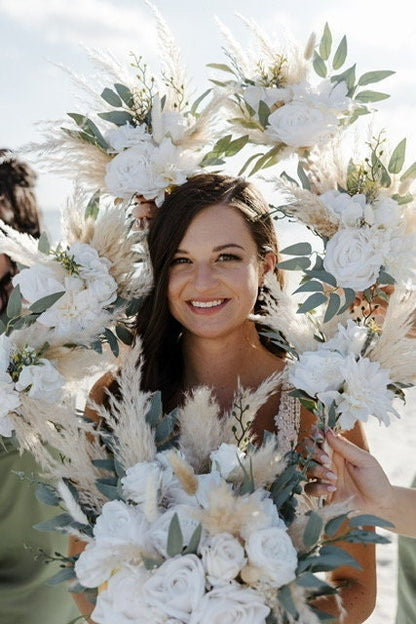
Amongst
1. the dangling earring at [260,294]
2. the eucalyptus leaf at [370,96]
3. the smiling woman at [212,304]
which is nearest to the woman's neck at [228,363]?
the smiling woman at [212,304]

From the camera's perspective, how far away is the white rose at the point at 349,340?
2598mm

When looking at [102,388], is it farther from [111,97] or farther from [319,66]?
[319,66]

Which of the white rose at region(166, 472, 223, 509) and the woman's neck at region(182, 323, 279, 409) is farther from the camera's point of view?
the woman's neck at region(182, 323, 279, 409)

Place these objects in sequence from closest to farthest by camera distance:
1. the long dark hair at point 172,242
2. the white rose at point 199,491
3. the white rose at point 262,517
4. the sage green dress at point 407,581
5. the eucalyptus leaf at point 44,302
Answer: the white rose at point 262,517 < the white rose at point 199,491 < the eucalyptus leaf at point 44,302 < the long dark hair at point 172,242 < the sage green dress at point 407,581

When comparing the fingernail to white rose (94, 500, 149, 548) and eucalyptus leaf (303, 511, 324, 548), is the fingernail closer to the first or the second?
eucalyptus leaf (303, 511, 324, 548)

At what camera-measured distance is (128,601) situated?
6.84 ft

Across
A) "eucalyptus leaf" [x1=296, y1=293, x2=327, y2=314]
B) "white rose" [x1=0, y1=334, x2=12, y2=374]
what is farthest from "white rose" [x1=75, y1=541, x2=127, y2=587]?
"eucalyptus leaf" [x1=296, y1=293, x2=327, y2=314]

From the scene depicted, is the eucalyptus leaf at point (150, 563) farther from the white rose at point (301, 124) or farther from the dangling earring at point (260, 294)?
the white rose at point (301, 124)

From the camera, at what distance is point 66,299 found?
277 centimetres

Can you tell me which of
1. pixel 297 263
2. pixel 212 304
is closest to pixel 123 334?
pixel 212 304

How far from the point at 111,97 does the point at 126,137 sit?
0.16 meters

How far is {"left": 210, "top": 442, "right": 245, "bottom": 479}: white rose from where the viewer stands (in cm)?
227

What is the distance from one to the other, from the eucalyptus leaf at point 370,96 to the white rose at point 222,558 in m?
1.64

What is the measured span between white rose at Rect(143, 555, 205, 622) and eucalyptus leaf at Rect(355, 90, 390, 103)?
1.71m
